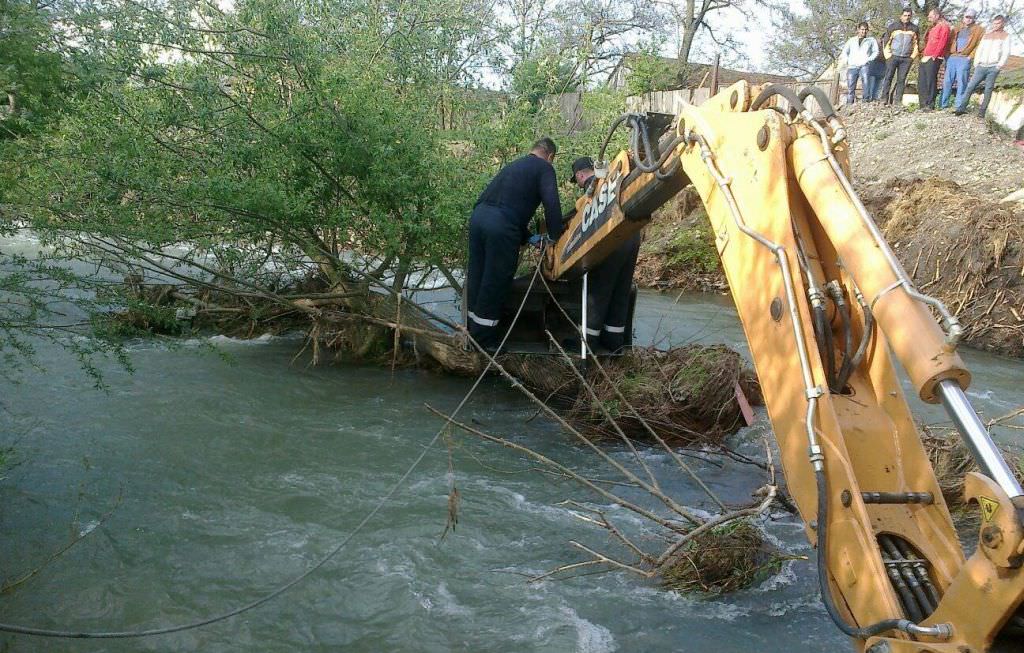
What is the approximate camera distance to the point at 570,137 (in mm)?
10109

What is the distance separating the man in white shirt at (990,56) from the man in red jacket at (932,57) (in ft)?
2.71

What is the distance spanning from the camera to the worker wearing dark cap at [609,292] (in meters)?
6.80

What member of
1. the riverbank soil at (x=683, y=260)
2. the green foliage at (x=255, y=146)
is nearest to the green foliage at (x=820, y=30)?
the riverbank soil at (x=683, y=260)

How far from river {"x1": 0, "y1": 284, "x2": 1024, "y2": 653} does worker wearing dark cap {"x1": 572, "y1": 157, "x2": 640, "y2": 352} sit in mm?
995

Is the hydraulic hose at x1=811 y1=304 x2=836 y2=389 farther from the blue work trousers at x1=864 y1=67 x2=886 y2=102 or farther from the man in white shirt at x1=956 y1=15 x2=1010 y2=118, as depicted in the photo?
the blue work trousers at x1=864 y1=67 x2=886 y2=102

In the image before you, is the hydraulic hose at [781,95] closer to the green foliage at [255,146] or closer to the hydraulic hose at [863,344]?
the hydraulic hose at [863,344]

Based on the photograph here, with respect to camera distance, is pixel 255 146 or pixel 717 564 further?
pixel 255 146

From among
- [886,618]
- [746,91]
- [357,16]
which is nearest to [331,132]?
[357,16]

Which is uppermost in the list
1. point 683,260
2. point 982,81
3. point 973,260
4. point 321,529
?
point 982,81

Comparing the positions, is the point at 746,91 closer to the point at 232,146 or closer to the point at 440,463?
the point at 440,463

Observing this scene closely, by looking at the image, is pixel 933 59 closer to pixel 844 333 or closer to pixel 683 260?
pixel 683 260

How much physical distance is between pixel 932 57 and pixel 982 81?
3.18ft

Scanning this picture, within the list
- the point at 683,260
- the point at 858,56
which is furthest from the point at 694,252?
the point at 858,56

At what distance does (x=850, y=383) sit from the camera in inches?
126
